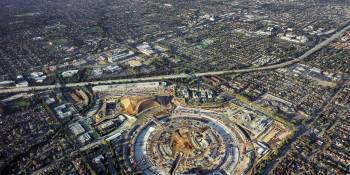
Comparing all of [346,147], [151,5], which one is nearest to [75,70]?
[346,147]

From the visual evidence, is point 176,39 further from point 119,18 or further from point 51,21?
point 51,21

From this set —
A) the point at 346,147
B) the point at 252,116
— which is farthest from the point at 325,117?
the point at 252,116

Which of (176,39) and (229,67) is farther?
(176,39)

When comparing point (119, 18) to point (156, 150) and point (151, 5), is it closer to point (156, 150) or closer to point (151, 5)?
point (151, 5)

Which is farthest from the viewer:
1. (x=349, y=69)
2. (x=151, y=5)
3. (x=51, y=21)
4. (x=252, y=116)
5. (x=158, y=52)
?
(x=151, y=5)

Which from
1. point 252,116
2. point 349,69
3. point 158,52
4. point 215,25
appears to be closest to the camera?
point 252,116

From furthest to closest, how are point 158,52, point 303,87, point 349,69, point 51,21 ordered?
point 51,21 < point 158,52 < point 349,69 < point 303,87

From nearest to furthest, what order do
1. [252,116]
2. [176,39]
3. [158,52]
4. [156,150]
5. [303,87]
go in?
[156,150] → [252,116] → [303,87] → [158,52] → [176,39]

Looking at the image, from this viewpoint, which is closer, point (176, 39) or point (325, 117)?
point (325, 117)

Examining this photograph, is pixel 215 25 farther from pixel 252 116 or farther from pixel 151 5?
pixel 252 116
